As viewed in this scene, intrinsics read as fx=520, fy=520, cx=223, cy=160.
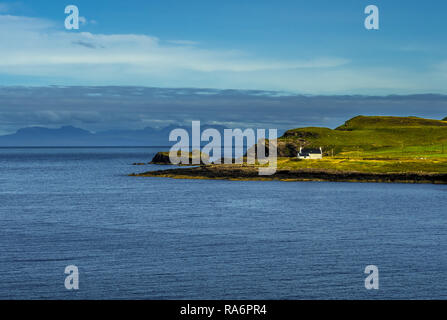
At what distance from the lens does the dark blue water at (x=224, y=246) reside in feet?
130

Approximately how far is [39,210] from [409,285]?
217ft

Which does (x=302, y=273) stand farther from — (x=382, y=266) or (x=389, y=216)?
(x=389, y=216)

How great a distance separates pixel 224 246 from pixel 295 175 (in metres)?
105

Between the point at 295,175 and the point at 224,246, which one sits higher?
the point at 295,175

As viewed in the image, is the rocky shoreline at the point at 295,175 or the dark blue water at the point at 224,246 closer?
the dark blue water at the point at 224,246

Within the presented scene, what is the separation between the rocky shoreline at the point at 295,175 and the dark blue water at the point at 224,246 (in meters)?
41.0

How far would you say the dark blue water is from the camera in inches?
1555

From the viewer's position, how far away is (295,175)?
157 metres

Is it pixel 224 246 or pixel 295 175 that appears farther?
pixel 295 175

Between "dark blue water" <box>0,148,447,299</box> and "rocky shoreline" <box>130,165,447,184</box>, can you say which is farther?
"rocky shoreline" <box>130,165,447,184</box>

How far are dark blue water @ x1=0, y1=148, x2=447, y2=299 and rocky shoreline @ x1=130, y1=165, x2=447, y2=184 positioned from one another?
4097cm
